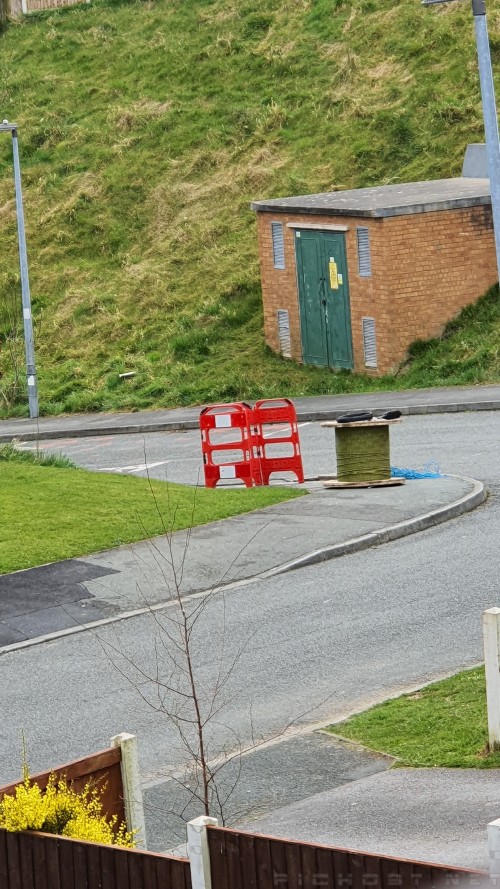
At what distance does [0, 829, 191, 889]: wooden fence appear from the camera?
6.52 metres

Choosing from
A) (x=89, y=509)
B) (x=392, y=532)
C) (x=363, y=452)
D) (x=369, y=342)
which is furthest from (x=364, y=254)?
(x=392, y=532)

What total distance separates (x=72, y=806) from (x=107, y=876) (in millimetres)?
570

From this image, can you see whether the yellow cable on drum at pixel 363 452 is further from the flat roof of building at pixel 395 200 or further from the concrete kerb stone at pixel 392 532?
the flat roof of building at pixel 395 200

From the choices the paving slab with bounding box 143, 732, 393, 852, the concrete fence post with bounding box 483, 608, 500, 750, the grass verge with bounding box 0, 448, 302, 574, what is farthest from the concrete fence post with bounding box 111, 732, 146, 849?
the grass verge with bounding box 0, 448, 302, 574

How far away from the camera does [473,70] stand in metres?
37.6

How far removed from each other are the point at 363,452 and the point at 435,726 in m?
9.17

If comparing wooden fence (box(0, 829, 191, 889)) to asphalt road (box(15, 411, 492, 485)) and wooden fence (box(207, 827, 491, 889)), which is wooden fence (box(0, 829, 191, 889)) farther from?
asphalt road (box(15, 411, 492, 485))

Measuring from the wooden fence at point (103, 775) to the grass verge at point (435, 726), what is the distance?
2.37 meters

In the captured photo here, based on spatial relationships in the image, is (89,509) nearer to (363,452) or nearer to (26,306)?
(363,452)

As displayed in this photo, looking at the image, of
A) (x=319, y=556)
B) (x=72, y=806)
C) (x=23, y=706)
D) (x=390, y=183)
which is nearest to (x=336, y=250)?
(x=390, y=183)

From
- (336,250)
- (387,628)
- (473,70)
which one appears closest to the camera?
(387,628)

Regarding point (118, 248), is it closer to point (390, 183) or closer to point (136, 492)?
point (390, 183)

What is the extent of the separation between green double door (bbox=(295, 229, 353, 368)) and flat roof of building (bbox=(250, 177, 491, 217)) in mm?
559

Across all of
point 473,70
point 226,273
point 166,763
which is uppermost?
point 473,70
